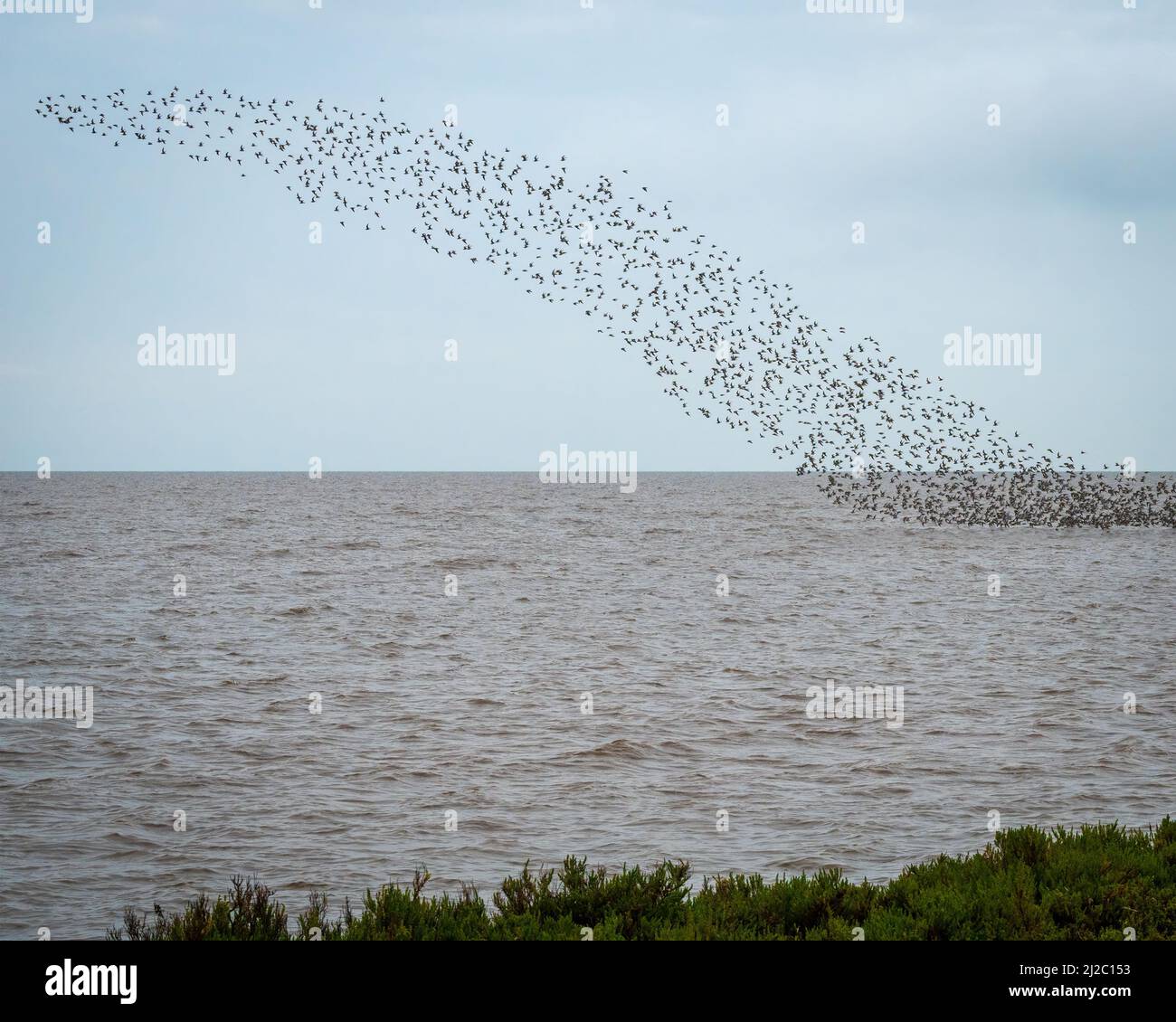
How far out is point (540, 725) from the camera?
18781 millimetres

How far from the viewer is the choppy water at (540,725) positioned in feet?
41.1

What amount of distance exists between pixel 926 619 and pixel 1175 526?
5585 cm

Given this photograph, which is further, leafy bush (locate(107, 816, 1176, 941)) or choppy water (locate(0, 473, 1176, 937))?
choppy water (locate(0, 473, 1176, 937))

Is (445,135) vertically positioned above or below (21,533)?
above

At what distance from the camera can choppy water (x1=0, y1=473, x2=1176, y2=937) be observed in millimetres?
12523

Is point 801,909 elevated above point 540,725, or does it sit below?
above

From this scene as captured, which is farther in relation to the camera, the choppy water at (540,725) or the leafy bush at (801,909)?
the choppy water at (540,725)

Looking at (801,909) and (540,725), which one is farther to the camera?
(540,725)

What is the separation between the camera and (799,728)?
18469 mm
